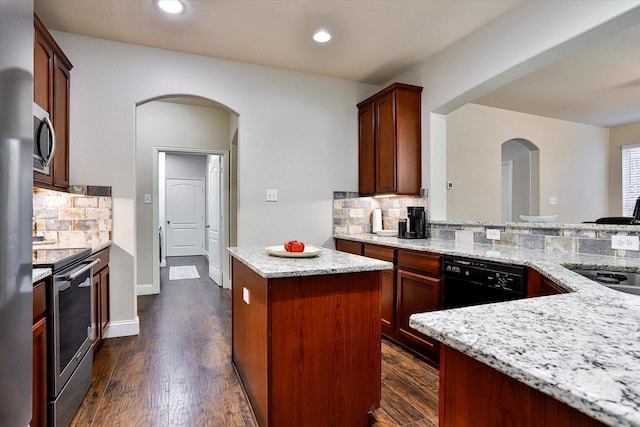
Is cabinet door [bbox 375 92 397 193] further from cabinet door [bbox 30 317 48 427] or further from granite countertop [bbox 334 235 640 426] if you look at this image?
cabinet door [bbox 30 317 48 427]

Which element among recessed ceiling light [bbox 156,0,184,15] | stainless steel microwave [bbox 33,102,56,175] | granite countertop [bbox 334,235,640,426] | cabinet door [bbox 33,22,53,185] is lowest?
granite countertop [bbox 334,235,640,426]

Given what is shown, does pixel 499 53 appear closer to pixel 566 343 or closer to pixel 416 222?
pixel 416 222

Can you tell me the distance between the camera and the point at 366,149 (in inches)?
151

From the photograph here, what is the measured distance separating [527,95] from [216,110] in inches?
162

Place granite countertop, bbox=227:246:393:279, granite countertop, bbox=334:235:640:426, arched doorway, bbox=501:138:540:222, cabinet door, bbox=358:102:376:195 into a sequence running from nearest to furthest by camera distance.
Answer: granite countertop, bbox=334:235:640:426 < granite countertop, bbox=227:246:393:279 < cabinet door, bbox=358:102:376:195 < arched doorway, bbox=501:138:540:222

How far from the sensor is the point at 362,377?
173 cm

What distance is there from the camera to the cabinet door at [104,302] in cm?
275

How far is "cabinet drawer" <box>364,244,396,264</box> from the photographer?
2907mm

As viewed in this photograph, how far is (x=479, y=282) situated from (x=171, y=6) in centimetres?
285

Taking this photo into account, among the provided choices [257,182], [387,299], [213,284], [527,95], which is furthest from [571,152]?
[213,284]

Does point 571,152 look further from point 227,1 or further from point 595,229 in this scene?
point 227,1

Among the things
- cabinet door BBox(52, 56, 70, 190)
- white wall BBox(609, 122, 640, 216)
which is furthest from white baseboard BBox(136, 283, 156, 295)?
white wall BBox(609, 122, 640, 216)

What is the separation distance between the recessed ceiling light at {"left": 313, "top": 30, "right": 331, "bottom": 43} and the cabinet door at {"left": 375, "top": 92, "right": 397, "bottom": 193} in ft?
2.70

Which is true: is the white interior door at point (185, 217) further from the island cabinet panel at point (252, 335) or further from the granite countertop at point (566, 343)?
the granite countertop at point (566, 343)
